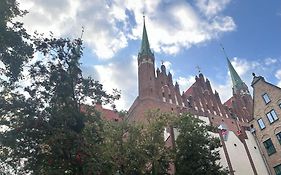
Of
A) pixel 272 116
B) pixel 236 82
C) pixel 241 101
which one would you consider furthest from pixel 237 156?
pixel 236 82

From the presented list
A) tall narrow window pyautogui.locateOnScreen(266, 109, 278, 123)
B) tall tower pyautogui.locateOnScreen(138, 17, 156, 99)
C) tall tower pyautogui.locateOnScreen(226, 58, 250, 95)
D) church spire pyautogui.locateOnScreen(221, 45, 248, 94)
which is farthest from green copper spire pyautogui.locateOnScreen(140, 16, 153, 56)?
church spire pyautogui.locateOnScreen(221, 45, 248, 94)

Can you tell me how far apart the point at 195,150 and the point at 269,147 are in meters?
14.5

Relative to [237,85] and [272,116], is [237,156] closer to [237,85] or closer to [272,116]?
[272,116]

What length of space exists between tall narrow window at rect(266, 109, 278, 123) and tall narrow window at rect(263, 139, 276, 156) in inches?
97.3

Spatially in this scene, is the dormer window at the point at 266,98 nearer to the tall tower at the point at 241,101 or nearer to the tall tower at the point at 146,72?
the tall tower at the point at 241,101

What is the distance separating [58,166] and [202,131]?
510 inches

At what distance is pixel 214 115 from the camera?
39.5m

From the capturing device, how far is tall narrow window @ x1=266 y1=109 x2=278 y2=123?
32344mm

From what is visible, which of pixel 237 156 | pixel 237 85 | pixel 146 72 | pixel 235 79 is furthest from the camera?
pixel 235 79

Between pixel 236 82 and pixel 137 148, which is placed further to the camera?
pixel 236 82

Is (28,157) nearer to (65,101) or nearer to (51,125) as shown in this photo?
(51,125)

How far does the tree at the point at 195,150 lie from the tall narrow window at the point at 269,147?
1149 cm

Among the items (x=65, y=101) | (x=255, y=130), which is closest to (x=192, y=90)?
(x=255, y=130)

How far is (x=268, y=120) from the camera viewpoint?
33344 millimetres
